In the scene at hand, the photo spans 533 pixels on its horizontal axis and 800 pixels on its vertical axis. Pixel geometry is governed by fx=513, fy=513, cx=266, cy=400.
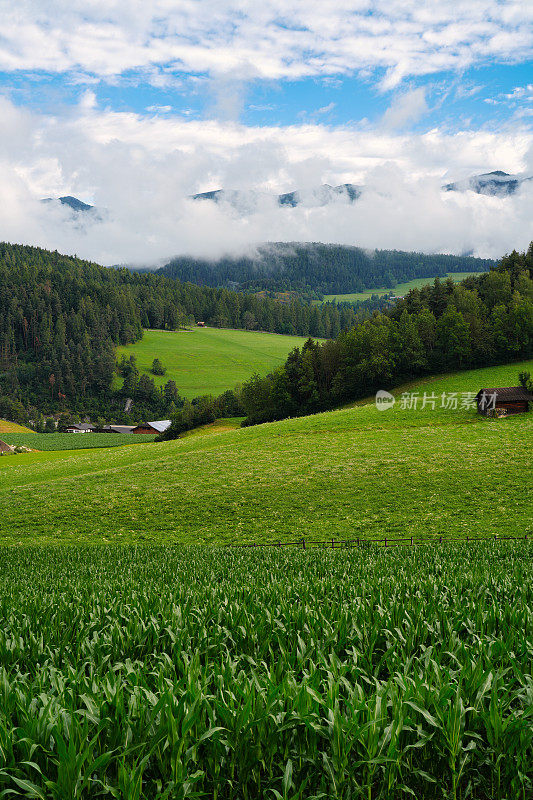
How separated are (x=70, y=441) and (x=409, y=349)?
3426 inches

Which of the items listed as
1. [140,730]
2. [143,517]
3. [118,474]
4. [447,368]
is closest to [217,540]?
[143,517]

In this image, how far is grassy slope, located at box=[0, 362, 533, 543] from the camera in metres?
35.5

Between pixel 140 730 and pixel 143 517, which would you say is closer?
pixel 140 730

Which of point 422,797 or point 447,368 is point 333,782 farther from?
point 447,368

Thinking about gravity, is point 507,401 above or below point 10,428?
above

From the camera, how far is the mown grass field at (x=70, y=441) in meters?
124

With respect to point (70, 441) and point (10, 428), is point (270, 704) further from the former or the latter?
point (10, 428)

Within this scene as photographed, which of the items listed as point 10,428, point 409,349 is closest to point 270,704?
point 409,349

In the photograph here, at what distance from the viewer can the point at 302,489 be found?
43.9 meters

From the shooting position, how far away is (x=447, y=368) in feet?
317

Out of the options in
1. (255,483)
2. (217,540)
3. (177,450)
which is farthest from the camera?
(177,450)

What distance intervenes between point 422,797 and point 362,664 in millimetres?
2831

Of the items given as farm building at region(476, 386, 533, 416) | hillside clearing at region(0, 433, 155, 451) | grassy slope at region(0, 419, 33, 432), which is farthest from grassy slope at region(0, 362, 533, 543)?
grassy slope at region(0, 419, 33, 432)

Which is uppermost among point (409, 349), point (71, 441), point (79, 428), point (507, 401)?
point (409, 349)
